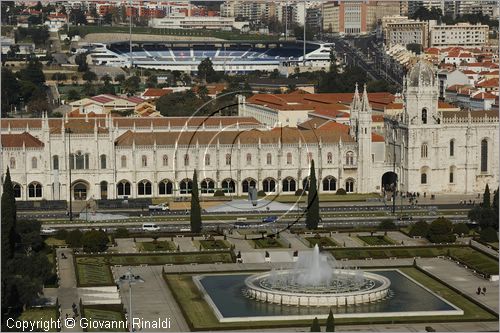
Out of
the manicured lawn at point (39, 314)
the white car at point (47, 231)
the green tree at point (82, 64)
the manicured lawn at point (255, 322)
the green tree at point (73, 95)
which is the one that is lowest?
the manicured lawn at point (255, 322)

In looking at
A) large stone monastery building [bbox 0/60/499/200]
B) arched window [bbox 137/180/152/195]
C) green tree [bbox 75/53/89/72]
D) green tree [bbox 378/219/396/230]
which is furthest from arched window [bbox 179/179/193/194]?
green tree [bbox 75/53/89/72]

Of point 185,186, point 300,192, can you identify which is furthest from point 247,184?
point 185,186

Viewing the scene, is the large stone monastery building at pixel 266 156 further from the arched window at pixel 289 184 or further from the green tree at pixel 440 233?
the green tree at pixel 440 233

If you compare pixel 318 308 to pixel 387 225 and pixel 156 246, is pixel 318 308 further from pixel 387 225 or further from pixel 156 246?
pixel 387 225

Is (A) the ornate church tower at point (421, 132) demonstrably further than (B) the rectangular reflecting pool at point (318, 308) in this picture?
Yes

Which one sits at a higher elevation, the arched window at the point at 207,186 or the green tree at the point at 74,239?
the arched window at the point at 207,186

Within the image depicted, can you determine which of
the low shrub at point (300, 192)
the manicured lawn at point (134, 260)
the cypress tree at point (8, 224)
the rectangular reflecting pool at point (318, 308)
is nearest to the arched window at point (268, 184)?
the low shrub at point (300, 192)
